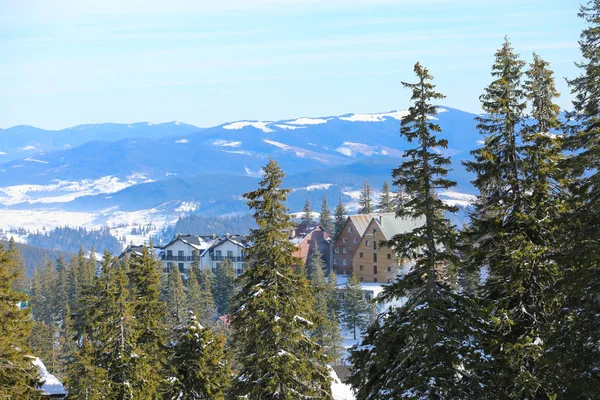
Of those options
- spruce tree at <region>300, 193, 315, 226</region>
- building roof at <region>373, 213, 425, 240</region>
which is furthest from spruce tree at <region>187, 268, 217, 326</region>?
building roof at <region>373, 213, 425, 240</region>

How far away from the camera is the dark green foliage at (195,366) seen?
2856cm

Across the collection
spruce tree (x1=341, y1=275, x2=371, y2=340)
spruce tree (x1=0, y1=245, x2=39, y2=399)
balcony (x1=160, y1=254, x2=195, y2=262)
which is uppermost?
spruce tree (x1=0, y1=245, x2=39, y2=399)

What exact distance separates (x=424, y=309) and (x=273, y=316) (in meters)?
6.58

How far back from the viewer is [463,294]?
765 inches

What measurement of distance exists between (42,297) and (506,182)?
10959 centimetres

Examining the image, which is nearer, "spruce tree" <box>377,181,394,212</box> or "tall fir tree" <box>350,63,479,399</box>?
"tall fir tree" <box>350,63,479,399</box>

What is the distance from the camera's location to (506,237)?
2097 cm

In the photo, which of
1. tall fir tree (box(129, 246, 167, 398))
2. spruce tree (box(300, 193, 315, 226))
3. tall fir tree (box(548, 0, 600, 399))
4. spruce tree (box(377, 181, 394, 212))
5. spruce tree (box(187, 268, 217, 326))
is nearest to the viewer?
tall fir tree (box(548, 0, 600, 399))

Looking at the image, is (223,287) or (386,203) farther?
(386,203)

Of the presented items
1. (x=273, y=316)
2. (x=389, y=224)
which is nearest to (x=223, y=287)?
(x=389, y=224)

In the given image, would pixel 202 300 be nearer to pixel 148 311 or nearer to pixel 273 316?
pixel 148 311

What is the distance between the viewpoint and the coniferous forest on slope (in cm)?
1716

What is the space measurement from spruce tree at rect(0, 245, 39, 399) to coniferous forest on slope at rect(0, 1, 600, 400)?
0.24ft

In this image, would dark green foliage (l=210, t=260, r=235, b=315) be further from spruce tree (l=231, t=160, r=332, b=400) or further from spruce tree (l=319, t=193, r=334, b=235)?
spruce tree (l=231, t=160, r=332, b=400)
